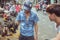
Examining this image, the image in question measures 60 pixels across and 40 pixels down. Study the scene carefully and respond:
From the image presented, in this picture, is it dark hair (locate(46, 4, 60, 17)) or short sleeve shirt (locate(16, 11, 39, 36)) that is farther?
short sleeve shirt (locate(16, 11, 39, 36))

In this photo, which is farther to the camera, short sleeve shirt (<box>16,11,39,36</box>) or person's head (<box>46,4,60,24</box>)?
short sleeve shirt (<box>16,11,39,36</box>)

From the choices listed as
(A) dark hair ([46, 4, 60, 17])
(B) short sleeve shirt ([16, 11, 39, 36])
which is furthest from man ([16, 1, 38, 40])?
(A) dark hair ([46, 4, 60, 17])

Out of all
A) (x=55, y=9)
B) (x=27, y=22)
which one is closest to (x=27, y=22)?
(x=27, y=22)

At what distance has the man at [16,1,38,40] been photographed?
188 inches

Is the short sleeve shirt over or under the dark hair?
under

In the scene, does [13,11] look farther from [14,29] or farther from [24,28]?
[24,28]

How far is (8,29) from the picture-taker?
37.8ft

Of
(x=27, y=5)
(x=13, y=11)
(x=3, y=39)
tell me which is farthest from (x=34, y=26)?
(x=13, y=11)

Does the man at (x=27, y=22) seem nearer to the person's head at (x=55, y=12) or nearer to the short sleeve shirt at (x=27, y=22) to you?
the short sleeve shirt at (x=27, y=22)

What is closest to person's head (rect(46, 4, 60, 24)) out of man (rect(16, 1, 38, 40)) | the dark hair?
the dark hair

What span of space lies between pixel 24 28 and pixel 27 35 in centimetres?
14

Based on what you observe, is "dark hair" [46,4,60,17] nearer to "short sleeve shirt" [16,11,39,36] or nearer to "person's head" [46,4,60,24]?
"person's head" [46,4,60,24]

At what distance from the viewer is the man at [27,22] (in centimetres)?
478

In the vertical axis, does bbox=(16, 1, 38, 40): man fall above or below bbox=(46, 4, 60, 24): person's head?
below
